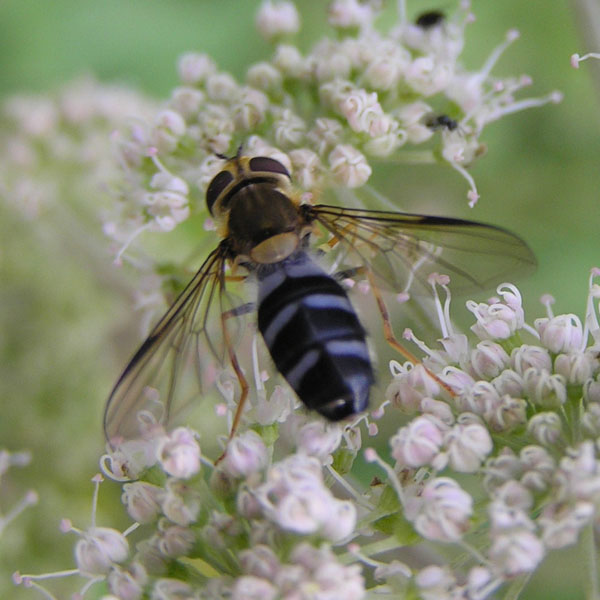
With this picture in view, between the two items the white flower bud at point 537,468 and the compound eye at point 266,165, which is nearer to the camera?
the white flower bud at point 537,468

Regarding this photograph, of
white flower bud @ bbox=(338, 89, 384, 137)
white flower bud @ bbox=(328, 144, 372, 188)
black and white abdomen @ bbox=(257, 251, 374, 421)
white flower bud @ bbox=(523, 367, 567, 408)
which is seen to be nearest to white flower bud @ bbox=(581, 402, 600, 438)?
white flower bud @ bbox=(523, 367, 567, 408)

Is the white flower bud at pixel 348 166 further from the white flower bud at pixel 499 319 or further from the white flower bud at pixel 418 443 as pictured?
the white flower bud at pixel 418 443

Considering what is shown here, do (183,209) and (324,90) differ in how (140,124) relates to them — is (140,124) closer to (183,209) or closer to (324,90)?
(183,209)

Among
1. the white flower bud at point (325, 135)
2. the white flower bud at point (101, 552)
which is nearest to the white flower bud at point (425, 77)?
the white flower bud at point (325, 135)

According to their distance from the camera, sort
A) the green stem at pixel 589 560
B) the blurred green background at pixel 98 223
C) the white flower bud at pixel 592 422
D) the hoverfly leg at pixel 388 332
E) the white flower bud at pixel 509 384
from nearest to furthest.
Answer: the green stem at pixel 589 560
the white flower bud at pixel 592 422
the white flower bud at pixel 509 384
the hoverfly leg at pixel 388 332
the blurred green background at pixel 98 223

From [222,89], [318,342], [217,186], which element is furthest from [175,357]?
[222,89]

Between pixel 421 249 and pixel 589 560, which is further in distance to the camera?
pixel 421 249

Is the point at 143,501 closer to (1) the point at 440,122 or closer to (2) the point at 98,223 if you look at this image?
(1) the point at 440,122
